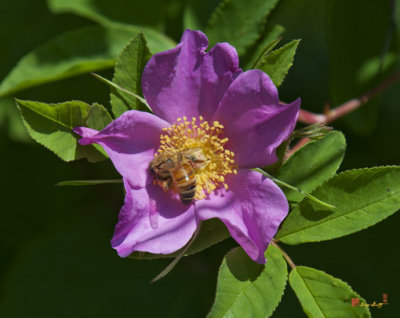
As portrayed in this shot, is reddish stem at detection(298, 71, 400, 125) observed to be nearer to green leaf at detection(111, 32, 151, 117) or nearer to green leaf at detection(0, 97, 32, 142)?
green leaf at detection(111, 32, 151, 117)

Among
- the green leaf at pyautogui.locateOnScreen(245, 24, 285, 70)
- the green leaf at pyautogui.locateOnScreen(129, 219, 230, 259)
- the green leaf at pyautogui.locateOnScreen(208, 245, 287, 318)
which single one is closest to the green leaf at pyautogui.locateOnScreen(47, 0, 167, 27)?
the green leaf at pyautogui.locateOnScreen(245, 24, 285, 70)

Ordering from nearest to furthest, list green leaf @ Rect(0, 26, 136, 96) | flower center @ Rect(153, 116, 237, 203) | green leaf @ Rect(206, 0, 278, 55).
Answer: flower center @ Rect(153, 116, 237, 203), green leaf @ Rect(206, 0, 278, 55), green leaf @ Rect(0, 26, 136, 96)

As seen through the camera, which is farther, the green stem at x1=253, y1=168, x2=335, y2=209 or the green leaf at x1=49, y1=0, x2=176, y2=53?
the green leaf at x1=49, y1=0, x2=176, y2=53

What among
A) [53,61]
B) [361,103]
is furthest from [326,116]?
[53,61]

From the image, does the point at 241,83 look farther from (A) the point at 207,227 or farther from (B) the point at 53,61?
(B) the point at 53,61

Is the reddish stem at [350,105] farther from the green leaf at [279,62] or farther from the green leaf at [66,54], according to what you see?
the green leaf at [66,54]
